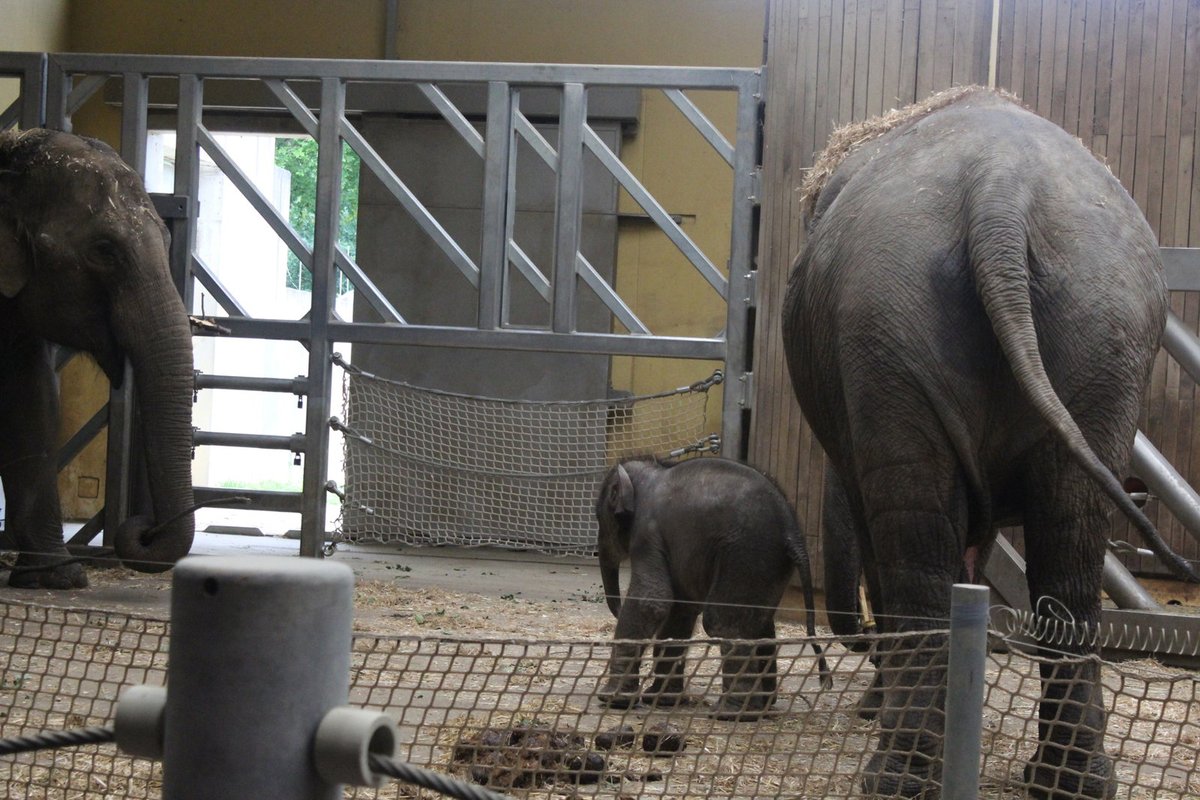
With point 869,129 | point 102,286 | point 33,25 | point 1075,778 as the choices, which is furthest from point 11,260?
point 33,25

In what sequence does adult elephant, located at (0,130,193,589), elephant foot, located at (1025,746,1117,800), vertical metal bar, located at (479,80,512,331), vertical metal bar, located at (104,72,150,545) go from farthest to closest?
vertical metal bar, located at (104,72,150,545) → vertical metal bar, located at (479,80,512,331) → adult elephant, located at (0,130,193,589) → elephant foot, located at (1025,746,1117,800)

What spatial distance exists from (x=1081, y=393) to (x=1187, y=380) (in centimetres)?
451

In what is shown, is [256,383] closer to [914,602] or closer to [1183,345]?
[1183,345]

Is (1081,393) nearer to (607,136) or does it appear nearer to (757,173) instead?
(757,173)

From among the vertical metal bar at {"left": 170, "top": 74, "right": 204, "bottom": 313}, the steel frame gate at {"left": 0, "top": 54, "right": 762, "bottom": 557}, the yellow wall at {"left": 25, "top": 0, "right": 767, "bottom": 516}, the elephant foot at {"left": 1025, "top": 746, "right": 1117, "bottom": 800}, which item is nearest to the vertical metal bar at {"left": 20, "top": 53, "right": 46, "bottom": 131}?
the steel frame gate at {"left": 0, "top": 54, "right": 762, "bottom": 557}

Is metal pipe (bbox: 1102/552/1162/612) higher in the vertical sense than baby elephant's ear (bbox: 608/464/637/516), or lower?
lower

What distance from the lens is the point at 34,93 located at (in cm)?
821

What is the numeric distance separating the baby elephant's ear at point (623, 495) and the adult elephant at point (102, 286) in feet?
6.77

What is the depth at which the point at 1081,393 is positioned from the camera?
332 cm

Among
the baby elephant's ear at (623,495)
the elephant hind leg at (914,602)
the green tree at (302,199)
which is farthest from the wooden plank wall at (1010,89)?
the green tree at (302,199)

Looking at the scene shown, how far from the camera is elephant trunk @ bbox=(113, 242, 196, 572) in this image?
6.20m

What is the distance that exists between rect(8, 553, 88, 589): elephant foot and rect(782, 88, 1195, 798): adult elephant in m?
4.74

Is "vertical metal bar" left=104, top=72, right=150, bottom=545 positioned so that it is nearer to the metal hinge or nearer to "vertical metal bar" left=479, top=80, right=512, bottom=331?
"vertical metal bar" left=479, top=80, right=512, bottom=331

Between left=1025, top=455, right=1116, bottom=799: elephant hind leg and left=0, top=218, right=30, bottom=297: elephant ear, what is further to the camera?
left=0, top=218, right=30, bottom=297: elephant ear
